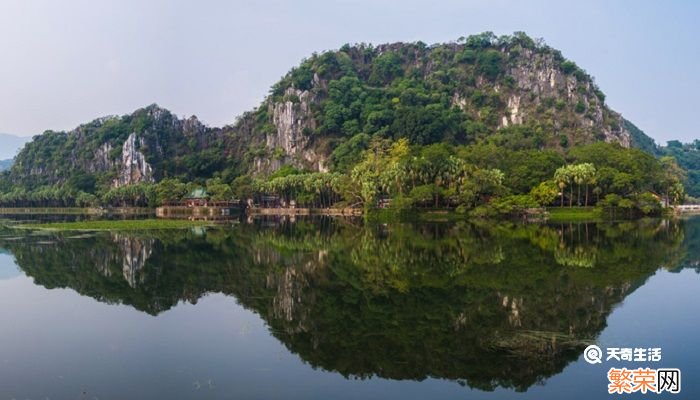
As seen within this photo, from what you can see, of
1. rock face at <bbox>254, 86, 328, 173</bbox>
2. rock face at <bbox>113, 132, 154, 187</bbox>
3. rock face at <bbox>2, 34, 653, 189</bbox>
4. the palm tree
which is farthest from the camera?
rock face at <bbox>113, 132, 154, 187</bbox>

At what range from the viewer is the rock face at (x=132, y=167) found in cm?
16038

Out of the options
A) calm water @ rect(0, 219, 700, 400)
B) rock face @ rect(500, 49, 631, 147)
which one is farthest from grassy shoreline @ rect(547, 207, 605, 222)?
rock face @ rect(500, 49, 631, 147)

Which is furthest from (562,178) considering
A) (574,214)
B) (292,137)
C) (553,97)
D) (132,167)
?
(132,167)

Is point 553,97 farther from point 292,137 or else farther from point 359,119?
point 292,137

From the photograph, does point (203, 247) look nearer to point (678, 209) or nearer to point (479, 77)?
point (678, 209)

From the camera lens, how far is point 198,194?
113m

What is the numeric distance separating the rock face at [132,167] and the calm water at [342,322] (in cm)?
13066

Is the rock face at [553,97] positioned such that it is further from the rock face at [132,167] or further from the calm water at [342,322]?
the calm water at [342,322]

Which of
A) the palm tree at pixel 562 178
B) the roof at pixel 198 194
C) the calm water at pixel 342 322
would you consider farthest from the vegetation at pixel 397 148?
the calm water at pixel 342 322

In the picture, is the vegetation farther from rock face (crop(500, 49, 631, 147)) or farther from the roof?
the roof

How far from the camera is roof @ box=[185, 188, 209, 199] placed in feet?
367

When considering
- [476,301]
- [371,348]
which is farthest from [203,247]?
[371,348]

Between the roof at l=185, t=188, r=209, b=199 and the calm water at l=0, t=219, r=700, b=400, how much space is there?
76240 millimetres

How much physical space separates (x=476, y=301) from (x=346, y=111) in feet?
438
